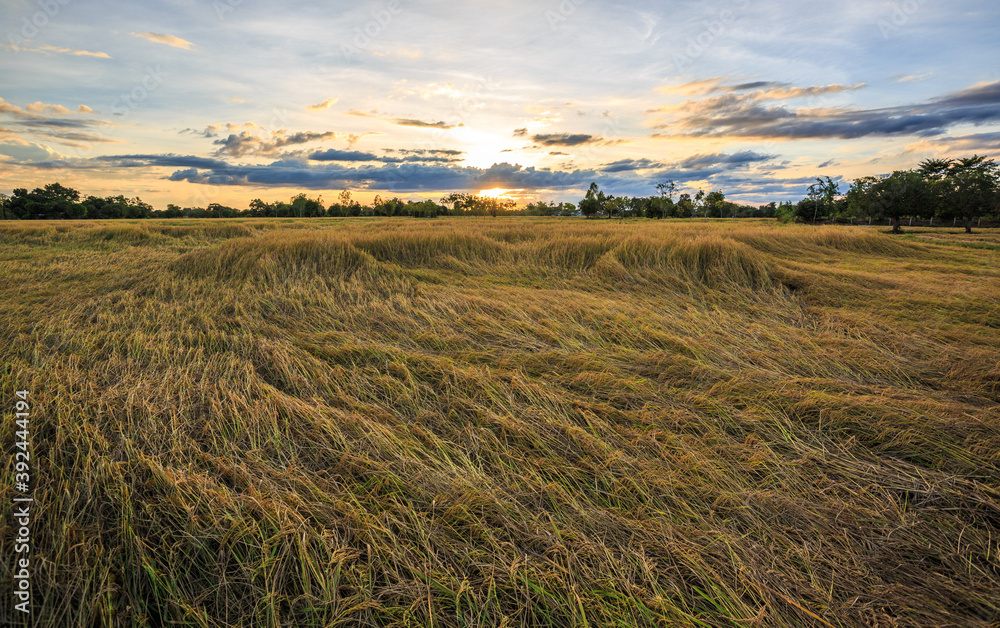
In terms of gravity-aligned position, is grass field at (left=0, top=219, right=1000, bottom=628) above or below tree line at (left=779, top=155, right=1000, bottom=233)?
below

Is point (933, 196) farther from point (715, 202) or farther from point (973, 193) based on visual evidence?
point (715, 202)

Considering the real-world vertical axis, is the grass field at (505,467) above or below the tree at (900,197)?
below

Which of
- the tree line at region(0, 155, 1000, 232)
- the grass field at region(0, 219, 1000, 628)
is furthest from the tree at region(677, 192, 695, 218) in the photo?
the grass field at region(0, 219, 1000, 628)

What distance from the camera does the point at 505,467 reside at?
7.73 ft

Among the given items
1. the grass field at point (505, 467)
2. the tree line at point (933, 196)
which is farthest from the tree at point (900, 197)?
the grass field at point (505, 467)

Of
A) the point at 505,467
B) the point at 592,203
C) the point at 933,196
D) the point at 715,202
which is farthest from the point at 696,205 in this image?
the point at 505,467

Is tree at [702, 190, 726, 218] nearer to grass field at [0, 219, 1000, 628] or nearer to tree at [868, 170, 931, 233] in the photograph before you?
tree at [868, 170, 931, 233]

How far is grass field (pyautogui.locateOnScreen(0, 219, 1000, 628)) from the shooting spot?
157 cm

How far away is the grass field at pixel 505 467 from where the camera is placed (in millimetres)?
1572

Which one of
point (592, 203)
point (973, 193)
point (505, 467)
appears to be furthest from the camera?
point (592, 203)

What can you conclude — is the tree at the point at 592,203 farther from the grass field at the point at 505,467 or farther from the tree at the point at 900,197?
the grass field at the point at 505,467

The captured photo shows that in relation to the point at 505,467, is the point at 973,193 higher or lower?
higher

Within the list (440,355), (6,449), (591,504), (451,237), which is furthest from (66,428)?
(451,237)

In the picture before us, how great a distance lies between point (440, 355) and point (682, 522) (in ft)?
8.86
